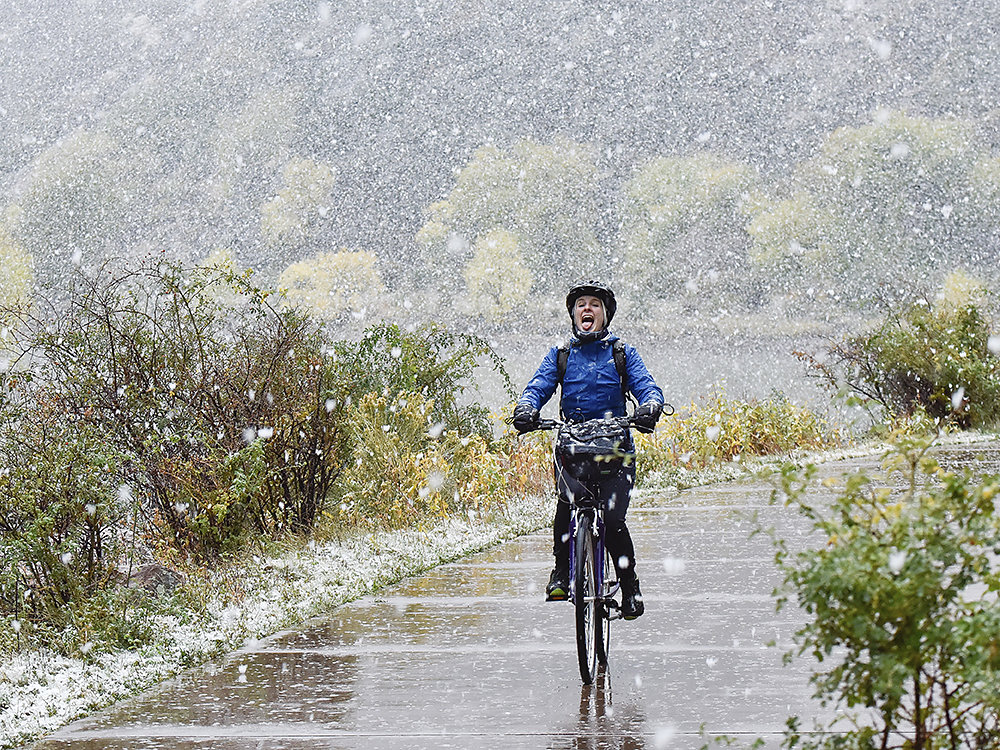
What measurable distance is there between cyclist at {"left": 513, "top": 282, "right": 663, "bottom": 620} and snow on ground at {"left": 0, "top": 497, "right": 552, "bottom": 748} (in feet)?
6.07

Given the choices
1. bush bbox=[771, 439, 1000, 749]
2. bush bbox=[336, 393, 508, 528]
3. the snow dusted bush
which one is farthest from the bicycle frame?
the snow dusted bush

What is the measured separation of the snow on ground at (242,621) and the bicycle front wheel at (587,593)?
1897 millimetres

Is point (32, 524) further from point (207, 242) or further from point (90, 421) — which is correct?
point (207, 242)

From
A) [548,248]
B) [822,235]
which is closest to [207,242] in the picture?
[548,248]

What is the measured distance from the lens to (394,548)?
35.3ft

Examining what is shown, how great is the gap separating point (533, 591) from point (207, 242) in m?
167

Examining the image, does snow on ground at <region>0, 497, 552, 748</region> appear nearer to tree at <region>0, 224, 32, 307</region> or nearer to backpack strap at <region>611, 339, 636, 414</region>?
backpack strap at <region>611, 339, 636, 414</region>

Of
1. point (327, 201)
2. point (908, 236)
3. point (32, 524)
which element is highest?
point (327, 201)

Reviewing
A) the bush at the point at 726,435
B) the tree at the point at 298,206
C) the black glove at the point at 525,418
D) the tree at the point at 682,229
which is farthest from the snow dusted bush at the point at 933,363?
the tree at the point at 298,206

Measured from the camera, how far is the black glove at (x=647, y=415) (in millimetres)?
6453

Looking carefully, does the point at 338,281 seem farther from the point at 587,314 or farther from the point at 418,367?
the point at 587,314

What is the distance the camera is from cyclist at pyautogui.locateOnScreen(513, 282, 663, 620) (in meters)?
6.55

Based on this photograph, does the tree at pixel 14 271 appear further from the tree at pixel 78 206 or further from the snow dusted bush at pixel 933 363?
the snow dusted bush at pixel 933 363

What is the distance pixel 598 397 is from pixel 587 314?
392mm
